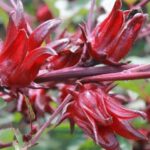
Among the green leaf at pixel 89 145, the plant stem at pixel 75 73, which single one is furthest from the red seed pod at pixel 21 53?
the green leaf at pixel 89 145

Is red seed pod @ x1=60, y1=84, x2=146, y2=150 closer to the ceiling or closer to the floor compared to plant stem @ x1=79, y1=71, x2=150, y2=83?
closer to the floor

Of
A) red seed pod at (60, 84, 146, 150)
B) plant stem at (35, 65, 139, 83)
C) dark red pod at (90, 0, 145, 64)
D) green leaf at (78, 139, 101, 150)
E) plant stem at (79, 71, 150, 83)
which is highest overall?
dark red pod at (90, 0, 145, 64)

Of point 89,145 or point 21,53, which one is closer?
point 21,53

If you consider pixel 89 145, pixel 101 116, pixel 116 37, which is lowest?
pixel 89 145

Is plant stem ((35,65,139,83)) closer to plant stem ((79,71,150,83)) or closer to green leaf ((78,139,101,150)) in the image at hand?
plant stem ((79,71,150,83))

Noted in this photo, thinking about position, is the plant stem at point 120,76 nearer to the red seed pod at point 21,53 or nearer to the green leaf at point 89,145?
the red seed pod at point 21,53

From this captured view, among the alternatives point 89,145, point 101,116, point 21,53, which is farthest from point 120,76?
point 89,145

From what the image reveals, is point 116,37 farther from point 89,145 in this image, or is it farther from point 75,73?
point 89,145

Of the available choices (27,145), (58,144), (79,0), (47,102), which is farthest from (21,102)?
(79,0)

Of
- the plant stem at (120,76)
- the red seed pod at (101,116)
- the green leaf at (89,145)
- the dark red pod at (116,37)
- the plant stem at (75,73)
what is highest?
the dark red pod at (116,37)

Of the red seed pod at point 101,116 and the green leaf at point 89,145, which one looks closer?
the red seed pod at point 101,116

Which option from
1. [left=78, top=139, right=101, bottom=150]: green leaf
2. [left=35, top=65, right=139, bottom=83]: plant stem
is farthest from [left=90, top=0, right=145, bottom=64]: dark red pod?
[left=78, top=139, right=101, bottom=150]: green leaf
